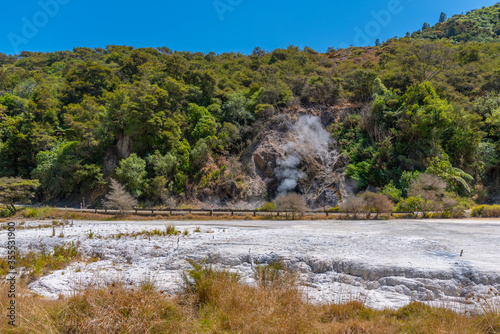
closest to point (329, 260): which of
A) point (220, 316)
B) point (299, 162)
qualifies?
point (220, 316)

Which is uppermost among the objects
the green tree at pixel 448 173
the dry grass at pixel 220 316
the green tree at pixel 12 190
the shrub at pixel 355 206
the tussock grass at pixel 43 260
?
the green tree at pixel 448 173

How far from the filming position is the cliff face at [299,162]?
26.9 m

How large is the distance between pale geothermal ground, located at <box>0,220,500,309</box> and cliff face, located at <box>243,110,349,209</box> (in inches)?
502

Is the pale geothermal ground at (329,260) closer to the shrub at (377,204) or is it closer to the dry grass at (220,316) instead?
the dry grass at (220,316)

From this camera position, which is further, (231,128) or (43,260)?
(231,128)

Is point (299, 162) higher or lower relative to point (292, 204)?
higher

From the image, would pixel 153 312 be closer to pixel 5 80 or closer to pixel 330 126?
pixel 330 126

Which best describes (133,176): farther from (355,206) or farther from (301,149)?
(355,206)

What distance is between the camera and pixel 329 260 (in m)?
8.85

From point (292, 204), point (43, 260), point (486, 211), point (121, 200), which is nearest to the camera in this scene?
point (43, 260)

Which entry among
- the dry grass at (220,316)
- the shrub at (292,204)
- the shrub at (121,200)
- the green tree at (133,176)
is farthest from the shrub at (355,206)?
the green tree at (133,176)

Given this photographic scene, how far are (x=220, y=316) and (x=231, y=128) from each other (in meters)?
27.3

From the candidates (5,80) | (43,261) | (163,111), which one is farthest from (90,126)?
(5,80)

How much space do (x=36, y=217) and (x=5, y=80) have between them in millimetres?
43223
